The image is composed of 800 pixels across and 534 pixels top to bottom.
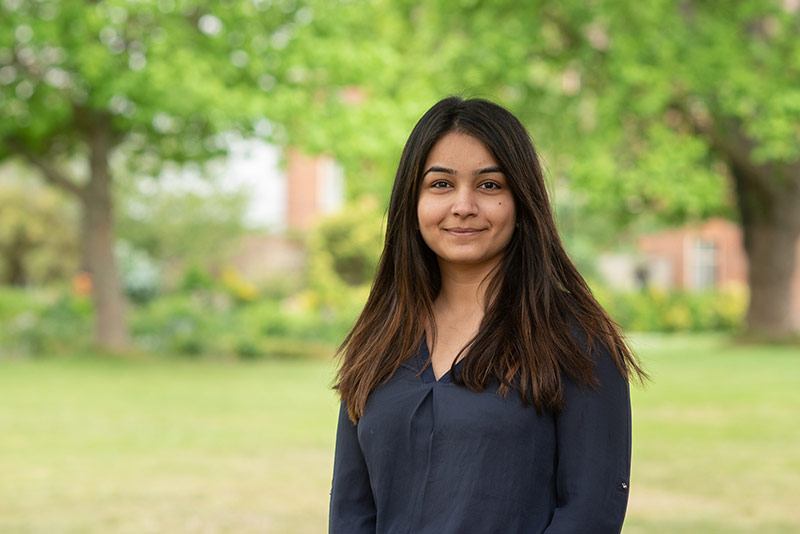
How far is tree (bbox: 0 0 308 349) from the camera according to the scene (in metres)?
16.6

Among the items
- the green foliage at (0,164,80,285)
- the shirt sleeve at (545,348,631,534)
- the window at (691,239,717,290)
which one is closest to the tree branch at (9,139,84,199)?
the green foliage at (0,164,80,285)

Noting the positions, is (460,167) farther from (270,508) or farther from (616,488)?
(270,508)

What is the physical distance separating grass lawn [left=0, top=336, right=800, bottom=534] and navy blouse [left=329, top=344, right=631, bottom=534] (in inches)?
48.7

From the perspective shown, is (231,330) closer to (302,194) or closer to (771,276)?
(771,276)

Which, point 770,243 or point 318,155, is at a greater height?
point 318,155

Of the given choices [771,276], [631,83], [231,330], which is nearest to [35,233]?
[231,330]

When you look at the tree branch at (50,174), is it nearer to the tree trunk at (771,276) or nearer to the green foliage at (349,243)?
the green foliage at (349,243)

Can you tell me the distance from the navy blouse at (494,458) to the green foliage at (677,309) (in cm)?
2884

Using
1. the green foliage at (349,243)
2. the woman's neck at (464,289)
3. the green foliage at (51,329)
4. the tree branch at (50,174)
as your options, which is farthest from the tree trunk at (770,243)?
the woman's neck at (464,289)

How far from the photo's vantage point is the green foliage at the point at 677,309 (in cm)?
3169

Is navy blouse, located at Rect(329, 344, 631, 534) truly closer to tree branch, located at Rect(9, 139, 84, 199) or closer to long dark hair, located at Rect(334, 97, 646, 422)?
long dark hair, located at Rect(334, 97, 646, 422)

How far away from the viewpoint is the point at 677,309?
3222 centimetres

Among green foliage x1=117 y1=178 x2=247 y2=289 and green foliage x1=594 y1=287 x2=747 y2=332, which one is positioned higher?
green foliage x1=117 y1=178 x2=247 y2=289

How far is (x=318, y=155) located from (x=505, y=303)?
49.1 ft
